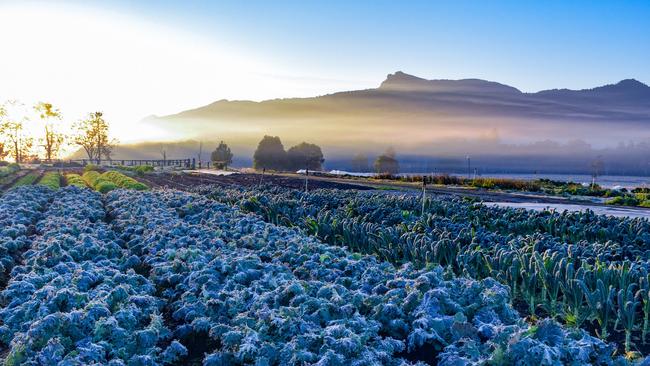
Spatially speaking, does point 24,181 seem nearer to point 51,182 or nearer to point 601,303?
point 51,182

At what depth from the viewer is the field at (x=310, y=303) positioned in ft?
22.3

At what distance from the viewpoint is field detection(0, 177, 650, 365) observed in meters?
6.79

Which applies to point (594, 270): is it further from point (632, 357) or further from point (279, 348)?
point (279, 348)

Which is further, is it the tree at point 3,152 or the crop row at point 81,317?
the tree at point 3,152

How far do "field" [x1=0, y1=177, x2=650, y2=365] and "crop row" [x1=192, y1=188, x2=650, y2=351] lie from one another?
0.20ft

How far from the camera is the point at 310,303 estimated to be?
25.8ft

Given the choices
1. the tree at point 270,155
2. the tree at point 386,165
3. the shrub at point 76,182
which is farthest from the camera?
the tree at point 386,165

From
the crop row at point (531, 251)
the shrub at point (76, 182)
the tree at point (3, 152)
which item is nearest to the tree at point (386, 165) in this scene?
the tree at point (3, 152)

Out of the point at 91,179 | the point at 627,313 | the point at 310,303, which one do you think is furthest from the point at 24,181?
the point at 627,313

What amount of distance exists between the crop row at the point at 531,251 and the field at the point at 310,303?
0.06 metres

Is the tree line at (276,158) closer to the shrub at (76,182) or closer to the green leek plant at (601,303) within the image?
the shrub at (76,182)

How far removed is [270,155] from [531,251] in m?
125

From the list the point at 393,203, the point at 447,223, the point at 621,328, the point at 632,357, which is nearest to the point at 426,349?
the point at 632,357

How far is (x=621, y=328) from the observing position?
9.63 meters
